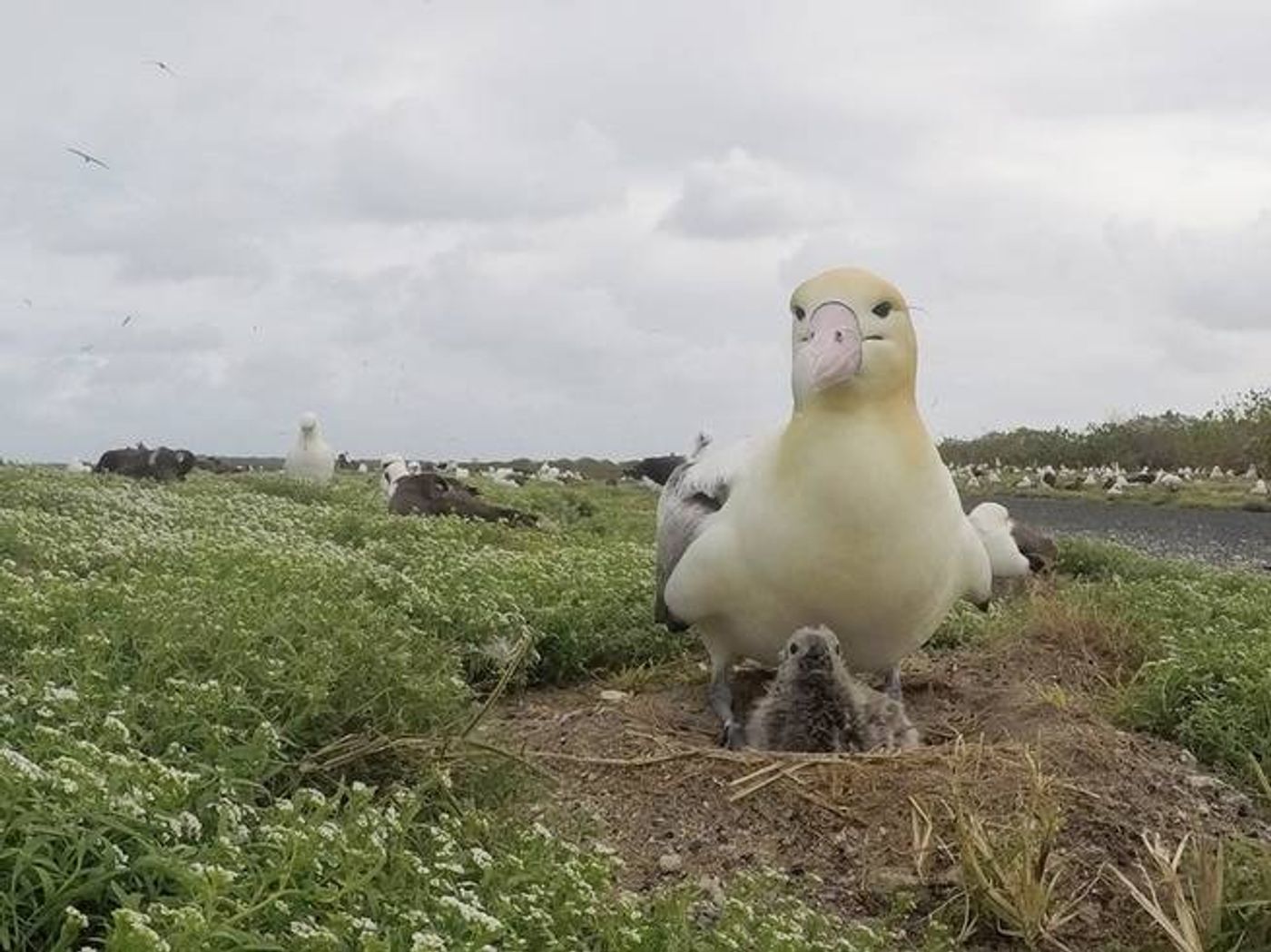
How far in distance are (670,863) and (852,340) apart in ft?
6.91

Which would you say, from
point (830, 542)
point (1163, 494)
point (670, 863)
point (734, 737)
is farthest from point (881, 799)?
point (1163, 494)

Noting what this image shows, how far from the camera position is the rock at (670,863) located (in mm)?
5048

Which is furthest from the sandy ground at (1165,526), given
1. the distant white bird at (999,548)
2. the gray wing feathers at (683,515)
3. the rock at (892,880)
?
the rock at (892,880)

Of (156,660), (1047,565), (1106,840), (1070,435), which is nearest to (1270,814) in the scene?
(1106,840)

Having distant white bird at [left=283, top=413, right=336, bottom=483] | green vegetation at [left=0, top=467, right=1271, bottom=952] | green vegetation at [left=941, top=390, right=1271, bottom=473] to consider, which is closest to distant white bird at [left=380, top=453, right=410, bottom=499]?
distant white bird at [left=283, top=413, right=336, bottom=483]

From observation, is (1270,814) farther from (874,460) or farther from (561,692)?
(561,692)

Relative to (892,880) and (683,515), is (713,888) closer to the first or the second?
(892,880)

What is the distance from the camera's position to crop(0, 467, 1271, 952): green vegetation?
301 centimetres

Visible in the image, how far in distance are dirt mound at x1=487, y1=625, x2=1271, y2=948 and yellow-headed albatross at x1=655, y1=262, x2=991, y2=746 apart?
604mm

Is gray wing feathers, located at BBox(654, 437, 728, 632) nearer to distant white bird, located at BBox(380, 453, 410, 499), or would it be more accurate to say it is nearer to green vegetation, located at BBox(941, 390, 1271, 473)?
distant white bird, located at BBox(380, 453, 410, 499)

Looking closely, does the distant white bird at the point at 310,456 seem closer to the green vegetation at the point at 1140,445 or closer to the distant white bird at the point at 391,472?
the distant white bird at the point at 391,472

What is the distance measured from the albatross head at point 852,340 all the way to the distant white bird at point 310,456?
2072cm

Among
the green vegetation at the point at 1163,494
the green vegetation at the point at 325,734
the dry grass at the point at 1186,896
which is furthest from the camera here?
the green vegetation at the point at 1163,494

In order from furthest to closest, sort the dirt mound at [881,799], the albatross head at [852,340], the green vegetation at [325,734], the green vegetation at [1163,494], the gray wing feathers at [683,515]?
the green vegetation at [1163,494] < the gray wing feathers at [683,515] < the albatross head at [852,340] < the dirt mound at [881,799] < the green vegetation at [325,734]
